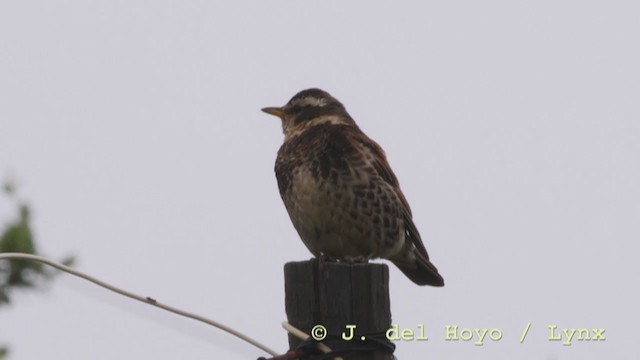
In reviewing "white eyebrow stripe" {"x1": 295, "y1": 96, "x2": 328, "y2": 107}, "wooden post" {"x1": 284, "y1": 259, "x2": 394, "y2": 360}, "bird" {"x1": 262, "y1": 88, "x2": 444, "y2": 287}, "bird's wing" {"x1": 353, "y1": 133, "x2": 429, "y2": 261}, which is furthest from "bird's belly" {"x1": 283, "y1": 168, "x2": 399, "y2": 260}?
"wooden post" {"x1": 284, "y1": 259, "x2": 394, "y2": 360}

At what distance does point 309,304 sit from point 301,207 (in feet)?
8.11

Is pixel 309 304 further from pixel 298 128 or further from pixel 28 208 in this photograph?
pixel 298 128

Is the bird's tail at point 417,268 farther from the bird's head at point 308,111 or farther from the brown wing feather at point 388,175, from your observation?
the bird's head at point 308,111

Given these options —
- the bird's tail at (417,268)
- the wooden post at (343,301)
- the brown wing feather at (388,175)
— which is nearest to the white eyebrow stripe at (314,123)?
the brown wing feather at (388,175)

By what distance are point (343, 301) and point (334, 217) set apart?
2.42 m

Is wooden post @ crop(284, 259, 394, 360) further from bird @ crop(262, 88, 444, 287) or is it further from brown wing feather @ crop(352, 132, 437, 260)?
brown wing feather @ crop(352, 132, 437, 260)

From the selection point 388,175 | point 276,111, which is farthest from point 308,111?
point 388,175

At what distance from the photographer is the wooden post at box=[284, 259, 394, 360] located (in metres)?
4.38

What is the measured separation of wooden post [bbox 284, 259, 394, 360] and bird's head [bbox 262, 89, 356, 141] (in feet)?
10.7

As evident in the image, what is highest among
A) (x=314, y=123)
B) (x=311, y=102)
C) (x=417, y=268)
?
(x=311, y=102)

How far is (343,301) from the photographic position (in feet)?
14.4

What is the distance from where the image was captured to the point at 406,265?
25.1ft

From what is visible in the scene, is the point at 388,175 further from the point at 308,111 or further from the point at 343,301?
the point at 343,301

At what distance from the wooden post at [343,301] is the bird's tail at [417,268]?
308 centimetres
